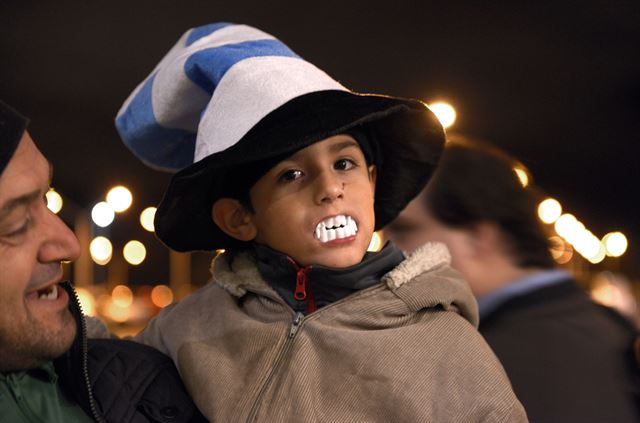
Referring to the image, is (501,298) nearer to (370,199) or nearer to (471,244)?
Result: (471,244)

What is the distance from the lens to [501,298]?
9.96 feet

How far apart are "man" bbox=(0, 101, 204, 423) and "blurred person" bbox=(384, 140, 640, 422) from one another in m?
1.12

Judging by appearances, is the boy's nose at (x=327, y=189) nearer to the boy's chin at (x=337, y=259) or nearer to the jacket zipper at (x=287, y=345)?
the boy's chin at (x=337, y=259)

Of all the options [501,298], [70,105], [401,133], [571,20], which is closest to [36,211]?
[401,133]

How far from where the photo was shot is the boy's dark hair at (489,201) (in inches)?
127

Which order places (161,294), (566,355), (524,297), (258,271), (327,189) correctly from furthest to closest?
(161,294)
(524,297)
(566,355)
(258,271)
(327,189)

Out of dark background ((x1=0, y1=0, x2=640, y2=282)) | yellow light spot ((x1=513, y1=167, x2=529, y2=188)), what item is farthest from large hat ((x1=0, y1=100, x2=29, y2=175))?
dark background ((x1=0, y1=0, x2=640, y2=282))

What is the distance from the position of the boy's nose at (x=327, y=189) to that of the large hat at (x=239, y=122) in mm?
119

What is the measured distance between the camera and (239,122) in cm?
210

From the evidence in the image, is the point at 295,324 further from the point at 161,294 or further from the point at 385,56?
the point at 161,294

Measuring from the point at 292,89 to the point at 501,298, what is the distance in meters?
1.27

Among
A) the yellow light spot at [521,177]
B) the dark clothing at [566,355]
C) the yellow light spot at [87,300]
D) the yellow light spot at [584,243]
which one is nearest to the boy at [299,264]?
the dark clothing at [566,355]

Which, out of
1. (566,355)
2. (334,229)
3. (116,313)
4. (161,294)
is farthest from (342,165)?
(161,294)

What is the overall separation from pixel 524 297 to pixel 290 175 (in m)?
1.14
